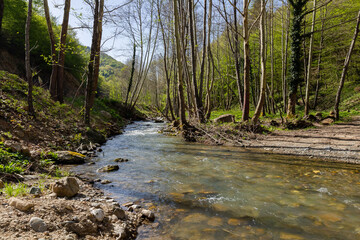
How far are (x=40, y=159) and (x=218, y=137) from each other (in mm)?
6849

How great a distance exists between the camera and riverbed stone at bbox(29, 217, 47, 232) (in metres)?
2.04

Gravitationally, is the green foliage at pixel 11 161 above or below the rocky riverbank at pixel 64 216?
above

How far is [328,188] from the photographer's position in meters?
4.09

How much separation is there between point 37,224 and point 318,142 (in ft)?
28.1

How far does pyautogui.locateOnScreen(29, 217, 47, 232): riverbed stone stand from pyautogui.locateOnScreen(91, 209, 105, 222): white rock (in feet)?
1.80

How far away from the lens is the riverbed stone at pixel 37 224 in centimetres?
204

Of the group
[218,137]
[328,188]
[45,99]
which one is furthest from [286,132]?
[45,99]

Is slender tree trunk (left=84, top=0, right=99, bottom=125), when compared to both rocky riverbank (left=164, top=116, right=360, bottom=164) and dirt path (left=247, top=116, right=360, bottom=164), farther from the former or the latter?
dirt path (left=247, top=116, right=360, bottom=164)

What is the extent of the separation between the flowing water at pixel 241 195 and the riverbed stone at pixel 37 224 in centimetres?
104

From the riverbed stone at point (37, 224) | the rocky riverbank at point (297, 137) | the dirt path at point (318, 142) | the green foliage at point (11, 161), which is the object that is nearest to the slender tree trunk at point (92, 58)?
the rocky riverbank at point (297, 137)

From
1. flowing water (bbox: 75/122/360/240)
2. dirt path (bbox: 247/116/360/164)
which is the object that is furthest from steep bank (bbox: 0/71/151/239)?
dirt path (bbox: 247/116/360/164)

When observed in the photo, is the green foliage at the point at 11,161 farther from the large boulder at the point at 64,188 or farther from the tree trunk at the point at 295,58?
the tree trunk at the point at 295,58

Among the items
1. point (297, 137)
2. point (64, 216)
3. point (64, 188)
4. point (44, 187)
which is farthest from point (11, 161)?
point (297, 137)

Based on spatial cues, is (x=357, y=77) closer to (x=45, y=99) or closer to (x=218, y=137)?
(x=218, y=137)
